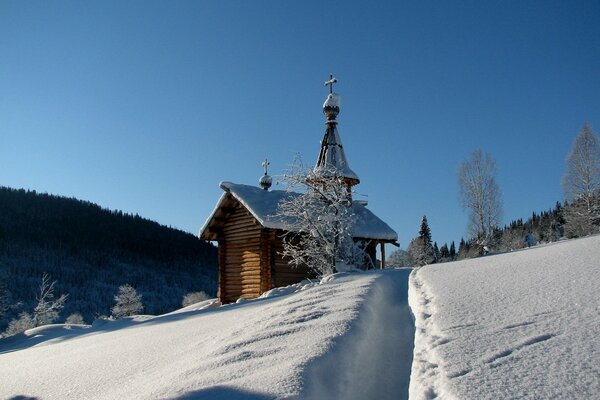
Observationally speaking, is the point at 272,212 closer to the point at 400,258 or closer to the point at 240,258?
the point at 240,258

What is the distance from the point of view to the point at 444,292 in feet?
21.6

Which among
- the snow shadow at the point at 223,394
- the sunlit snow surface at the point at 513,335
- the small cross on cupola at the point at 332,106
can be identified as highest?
the small cross on cupola at the point at 332,106

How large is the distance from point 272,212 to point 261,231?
0.85m

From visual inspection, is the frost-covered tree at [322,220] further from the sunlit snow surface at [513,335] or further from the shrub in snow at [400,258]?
the shrub in snow at [400,258]

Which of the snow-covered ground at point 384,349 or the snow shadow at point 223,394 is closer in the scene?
the snow-covered ground at point 384,349

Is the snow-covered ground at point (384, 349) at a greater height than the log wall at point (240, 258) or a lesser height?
lesser

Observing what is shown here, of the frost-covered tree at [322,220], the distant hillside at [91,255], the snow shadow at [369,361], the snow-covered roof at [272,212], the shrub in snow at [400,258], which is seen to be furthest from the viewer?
the distant hillside at [91,255]

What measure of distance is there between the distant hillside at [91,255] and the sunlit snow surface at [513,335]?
63036 mm

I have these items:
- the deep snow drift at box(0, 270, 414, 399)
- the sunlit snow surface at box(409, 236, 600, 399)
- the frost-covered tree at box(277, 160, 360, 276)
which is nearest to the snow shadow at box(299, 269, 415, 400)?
the deep snow drift at box(0, 270, 414, 399)

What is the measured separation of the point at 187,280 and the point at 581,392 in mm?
90608

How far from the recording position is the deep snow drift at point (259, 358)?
4.29 meters

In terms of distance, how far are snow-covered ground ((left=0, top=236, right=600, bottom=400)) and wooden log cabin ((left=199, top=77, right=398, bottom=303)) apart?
842 cm

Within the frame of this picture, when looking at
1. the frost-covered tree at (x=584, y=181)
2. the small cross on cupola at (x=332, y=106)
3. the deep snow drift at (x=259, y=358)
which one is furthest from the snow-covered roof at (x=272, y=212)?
the frost-covered tree at (x=584, y=181)

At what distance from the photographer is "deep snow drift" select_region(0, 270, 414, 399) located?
4.29 m
